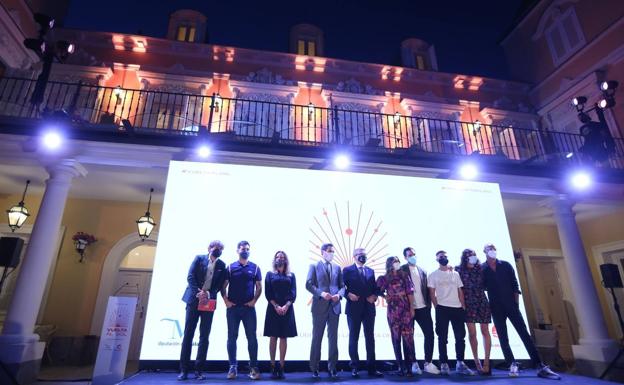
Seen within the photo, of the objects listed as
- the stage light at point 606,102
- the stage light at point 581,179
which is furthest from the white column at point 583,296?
the stage light at point 606,102

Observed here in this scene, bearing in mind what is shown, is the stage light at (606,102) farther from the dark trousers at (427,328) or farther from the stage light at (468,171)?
the dark trousers at (427,328)

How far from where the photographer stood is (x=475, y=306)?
512 centimetres

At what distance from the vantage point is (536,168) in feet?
23.5

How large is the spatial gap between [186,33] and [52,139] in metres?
6.41

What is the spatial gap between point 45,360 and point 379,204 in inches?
299

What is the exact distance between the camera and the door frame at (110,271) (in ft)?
24.4

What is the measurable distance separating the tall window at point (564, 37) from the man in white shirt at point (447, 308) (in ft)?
31.0

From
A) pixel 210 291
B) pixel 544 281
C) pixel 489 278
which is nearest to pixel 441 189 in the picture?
pixel 489 278

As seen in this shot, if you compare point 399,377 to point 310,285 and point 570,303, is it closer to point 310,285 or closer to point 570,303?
point 310,285

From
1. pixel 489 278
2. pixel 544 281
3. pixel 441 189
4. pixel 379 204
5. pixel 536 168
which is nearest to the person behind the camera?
pixel 489 278

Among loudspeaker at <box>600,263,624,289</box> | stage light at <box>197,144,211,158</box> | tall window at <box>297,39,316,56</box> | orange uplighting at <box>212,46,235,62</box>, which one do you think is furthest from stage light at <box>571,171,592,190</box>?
orange uplighting at <box>212,46,235,62</box>

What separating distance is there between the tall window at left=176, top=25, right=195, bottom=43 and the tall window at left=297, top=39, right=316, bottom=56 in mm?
3420

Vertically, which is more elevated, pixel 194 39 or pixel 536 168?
pixel 194 39

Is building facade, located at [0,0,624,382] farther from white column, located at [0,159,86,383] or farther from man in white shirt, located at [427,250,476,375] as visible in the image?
man in white shirt, located at [427,250,476,375]
